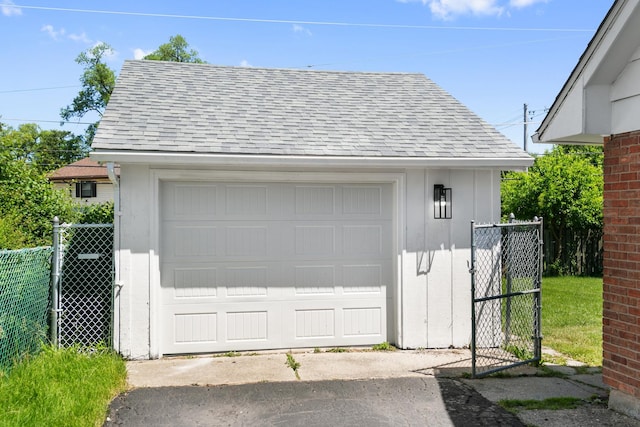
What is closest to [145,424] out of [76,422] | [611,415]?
[76,422]

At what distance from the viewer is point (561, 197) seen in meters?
14.8

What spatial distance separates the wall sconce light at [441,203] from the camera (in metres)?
7.31

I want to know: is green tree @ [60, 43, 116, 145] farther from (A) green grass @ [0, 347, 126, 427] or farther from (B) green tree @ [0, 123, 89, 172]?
(A) green grass @ [0, 347, 126, 427]

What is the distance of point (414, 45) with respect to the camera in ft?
76.2

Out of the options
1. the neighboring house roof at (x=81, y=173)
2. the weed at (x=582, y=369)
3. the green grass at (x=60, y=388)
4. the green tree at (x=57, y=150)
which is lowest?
the weed at (x=582, y=369)

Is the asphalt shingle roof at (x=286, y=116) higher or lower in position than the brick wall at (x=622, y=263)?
higher

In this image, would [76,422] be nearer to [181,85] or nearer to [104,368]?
[104,368]

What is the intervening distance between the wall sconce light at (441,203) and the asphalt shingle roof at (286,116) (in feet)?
1.54

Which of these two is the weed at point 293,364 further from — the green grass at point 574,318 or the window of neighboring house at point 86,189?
the window of neighboring house at point 86,189

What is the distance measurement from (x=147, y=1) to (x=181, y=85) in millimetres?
9057

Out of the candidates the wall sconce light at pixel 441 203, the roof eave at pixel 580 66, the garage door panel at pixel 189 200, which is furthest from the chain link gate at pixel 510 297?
the garage door panel at pixel 189 200

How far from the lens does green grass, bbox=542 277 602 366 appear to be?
7355 millimetres

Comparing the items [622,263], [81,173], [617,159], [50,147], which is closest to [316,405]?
[622,263]

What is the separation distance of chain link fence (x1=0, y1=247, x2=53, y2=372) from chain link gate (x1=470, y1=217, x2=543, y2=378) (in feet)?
15.7
